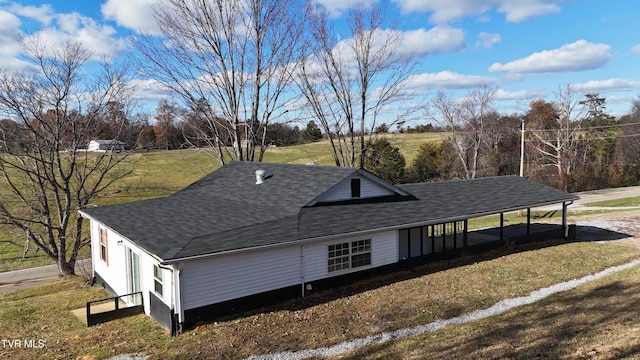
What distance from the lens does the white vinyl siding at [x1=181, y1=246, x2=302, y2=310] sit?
1134cm

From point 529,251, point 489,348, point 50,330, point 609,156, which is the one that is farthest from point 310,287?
point 609,156

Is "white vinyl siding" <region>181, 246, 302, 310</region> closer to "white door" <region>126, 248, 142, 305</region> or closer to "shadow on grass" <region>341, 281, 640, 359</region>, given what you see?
"white door" <region>126, 248, 142, 305</region>

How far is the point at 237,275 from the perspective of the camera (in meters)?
12.1

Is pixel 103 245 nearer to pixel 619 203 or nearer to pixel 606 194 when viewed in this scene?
pixel 619 203

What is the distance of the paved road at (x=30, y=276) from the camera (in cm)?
2178

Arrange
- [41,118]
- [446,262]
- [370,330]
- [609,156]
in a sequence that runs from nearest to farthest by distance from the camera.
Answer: [370,330], [446,262], [41,118], [609,156]

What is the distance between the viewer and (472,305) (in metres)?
12.4

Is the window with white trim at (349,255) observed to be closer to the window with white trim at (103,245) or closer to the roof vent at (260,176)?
the roof vent at (260,176)

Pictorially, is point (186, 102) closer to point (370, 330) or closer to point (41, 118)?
point (41, 118)

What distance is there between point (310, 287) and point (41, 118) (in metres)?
16.7

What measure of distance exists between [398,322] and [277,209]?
6.38 meters

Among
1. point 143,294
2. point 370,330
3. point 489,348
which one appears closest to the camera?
point 489,348

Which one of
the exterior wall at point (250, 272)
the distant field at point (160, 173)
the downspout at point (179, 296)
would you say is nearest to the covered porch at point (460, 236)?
the exterior wall at point (250, 272)

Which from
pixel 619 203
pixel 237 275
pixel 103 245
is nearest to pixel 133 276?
pixel 103 245
